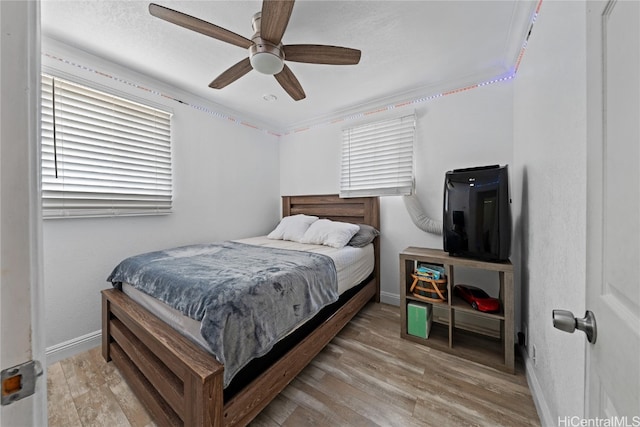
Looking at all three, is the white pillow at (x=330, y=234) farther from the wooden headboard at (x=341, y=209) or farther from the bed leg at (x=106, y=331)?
the bed leg at (x=106, y=331)

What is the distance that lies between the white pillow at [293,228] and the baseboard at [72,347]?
1.84 m

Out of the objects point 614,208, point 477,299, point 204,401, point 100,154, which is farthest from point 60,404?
point 477,299

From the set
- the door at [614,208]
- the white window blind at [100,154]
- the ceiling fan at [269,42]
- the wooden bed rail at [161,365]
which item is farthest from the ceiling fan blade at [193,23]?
the wooden bed rail at [161,365]

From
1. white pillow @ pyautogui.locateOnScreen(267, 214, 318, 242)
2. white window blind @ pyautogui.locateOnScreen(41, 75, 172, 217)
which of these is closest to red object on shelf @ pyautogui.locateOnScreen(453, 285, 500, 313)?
white pillow @ pyautogui.locateOnScreen(267, 214, 318, 242)

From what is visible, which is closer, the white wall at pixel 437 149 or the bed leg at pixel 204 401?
the bed leg at pixel 204 401

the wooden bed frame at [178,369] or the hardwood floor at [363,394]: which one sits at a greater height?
the wooden bed frame at [178,369]

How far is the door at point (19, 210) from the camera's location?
361 mm

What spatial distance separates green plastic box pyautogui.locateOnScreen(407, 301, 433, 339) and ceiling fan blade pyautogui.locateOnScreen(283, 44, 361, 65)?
2.01 meters

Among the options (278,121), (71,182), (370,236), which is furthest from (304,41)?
(71,182)

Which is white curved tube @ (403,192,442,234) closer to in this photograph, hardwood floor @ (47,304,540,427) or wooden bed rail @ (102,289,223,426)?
hardwood floor @ (47,304,540,427)

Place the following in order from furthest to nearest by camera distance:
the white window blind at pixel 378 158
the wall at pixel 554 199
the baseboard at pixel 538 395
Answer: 1. the white window blind at pixel 378 158
2. the baseboard at pixel 538 395
3. the wall at pixel 554 199

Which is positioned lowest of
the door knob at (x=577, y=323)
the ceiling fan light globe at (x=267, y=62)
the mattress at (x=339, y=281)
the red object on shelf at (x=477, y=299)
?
the red object on shelf at (x=477, y=299)

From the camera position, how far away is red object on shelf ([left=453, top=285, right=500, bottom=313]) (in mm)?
1729

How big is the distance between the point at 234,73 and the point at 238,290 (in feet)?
5.36
